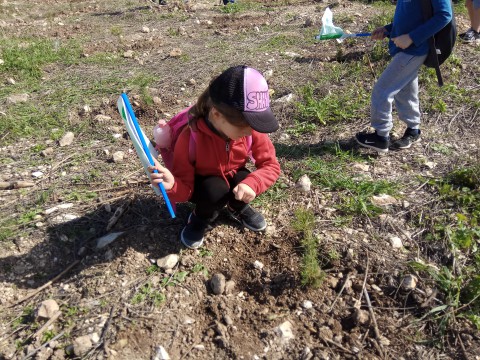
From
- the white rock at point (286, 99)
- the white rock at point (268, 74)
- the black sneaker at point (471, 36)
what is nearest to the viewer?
the white rock at point (286, 99)

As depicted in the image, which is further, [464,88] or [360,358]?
[464,88]

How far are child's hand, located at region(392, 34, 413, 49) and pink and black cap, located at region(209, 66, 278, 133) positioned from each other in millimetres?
1667

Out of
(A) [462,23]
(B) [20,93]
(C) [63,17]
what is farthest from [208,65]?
(C) [63,17]

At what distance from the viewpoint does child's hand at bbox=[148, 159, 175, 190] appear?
212 centimetres

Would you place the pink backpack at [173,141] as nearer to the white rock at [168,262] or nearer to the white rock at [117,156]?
the white rock at [168,262]

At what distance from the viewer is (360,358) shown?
204cm

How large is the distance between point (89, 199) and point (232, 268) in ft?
4.40

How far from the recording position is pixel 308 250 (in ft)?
8.26

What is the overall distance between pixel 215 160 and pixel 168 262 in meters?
0.73

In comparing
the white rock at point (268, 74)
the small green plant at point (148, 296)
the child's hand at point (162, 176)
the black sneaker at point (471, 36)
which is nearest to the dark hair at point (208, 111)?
the child's hand at point (162, 176)

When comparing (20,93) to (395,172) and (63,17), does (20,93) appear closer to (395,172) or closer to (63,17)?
(395,172)

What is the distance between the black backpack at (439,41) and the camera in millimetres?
2973

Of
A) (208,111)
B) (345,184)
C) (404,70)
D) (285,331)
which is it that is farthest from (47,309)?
(404,70)

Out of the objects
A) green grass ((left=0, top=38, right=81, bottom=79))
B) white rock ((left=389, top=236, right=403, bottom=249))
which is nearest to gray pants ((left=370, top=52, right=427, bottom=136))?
white rock ((left=389, top=236, right=403, bottom=249))
